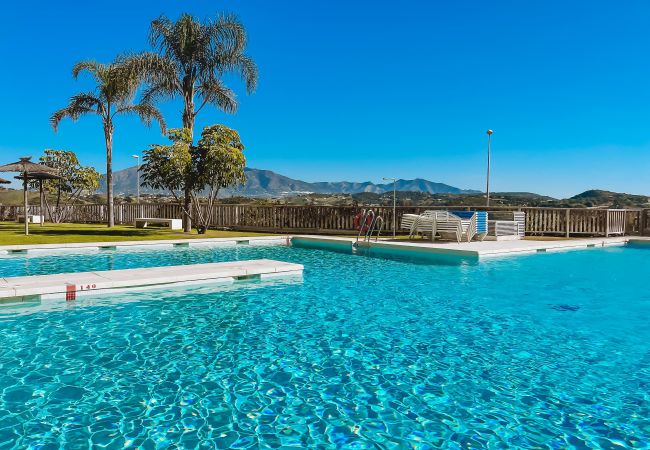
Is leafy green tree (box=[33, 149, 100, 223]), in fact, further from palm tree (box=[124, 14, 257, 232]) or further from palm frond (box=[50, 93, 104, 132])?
palm tree (box=[124, 14, 257, 232])

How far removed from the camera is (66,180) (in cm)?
2605

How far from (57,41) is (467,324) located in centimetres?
3034

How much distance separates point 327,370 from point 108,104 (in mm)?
19597

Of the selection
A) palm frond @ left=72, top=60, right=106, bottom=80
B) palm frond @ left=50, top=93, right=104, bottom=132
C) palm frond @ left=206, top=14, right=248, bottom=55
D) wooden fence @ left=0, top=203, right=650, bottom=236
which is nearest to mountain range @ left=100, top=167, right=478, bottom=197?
palm frond @ left=50, top=93, right=104, bottom=132

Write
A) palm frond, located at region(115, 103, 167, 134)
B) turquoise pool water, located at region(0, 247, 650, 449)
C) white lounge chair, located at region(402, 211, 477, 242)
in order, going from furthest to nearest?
palm frond, located at region(115, 103, 167, 134)
white lounge chair, located at region(402, 211, 477, 242)
turquoise pool water, located at region(0, 247, 650, 449)

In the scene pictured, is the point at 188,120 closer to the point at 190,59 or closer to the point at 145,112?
the point at 190,59

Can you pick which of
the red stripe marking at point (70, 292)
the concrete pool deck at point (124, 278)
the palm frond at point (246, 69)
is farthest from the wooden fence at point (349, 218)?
the red stripe marking at point (70, 292)

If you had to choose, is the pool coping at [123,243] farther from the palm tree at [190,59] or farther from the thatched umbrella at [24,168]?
the thatched umbrella at [24,168]

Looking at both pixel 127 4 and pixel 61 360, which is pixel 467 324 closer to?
pixel 61 360

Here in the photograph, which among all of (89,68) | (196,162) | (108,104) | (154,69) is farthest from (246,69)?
(89,68)

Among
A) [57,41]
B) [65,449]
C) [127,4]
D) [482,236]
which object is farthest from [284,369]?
[57,41]

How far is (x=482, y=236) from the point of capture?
14094mm

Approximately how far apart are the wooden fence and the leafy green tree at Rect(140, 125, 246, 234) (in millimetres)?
3805

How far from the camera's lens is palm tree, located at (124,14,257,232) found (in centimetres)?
1717
